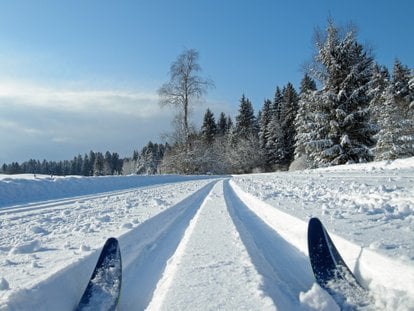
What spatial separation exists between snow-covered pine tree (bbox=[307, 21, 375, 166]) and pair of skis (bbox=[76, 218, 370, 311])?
60.2ft

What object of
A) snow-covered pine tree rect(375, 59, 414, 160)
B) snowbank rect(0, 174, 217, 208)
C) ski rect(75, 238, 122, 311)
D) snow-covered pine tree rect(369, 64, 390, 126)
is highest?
snow-covered pine tree rect(369, 64, 390, 126)

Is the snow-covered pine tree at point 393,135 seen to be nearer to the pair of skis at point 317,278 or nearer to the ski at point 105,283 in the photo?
the pair of skis at point 317,278

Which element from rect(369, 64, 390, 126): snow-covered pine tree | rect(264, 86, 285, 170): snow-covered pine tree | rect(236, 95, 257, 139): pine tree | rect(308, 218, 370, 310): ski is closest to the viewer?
rect(308, 218, 370, 310): ski

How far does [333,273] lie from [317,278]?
120 millimetres

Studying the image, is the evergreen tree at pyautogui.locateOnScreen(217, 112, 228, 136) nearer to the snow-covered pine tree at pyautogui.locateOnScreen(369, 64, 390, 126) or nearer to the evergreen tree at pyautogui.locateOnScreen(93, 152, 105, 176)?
the snow-covered pine tree at pyautogui.locateOnScreen(369, 64, 390, 126)

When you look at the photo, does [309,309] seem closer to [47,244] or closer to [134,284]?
[134,284]

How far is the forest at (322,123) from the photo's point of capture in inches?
818

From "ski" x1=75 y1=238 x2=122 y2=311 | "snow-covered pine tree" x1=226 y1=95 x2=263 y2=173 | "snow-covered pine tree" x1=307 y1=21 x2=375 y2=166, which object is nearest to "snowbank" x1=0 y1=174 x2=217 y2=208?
"ski" x1=75 y1=238 x2=122 y2=311

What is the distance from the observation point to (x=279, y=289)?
2377 mm

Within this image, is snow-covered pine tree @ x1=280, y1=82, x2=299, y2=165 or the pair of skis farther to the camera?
snow-covered pine tree @ x1=280, y1=82, x2=299, y2=165

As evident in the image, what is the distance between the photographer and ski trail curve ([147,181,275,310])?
2043 millimetres

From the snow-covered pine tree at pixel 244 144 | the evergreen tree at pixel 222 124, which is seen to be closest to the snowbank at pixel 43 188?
the snow-covered pine tree at pixel 244 144

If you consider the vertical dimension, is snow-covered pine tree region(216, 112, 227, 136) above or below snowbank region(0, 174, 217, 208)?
above

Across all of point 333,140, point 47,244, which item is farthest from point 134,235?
point 333,140
